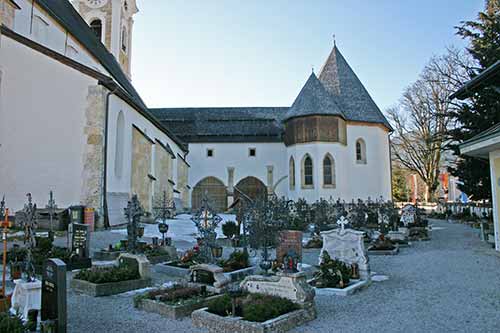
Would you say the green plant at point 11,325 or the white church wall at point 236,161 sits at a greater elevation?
the white church wall at point 236,161

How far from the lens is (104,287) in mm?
7238

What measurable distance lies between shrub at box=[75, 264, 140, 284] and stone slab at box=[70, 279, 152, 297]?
13 cm

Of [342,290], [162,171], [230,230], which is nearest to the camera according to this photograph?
[342,290]

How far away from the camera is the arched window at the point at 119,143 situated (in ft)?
64.8

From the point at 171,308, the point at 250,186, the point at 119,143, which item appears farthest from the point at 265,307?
the point at 250,186

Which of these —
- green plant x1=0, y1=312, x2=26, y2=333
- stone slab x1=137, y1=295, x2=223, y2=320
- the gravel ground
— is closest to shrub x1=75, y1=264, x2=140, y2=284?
the gravel ground

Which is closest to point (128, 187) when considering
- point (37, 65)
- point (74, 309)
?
point (37, 65)

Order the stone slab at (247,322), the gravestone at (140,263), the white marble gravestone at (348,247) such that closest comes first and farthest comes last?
the stone slab at (247,322), the gravestone at (140,263), the white marble gravestone at (348,247)

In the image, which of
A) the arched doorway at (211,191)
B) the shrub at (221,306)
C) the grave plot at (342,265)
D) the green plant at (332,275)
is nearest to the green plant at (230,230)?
the grave plot at (342,265)

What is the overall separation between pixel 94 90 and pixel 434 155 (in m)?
31.0

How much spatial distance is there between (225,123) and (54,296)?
3423 centimetres

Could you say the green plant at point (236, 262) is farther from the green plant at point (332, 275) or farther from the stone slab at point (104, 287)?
the stone slab at point (104, 287)

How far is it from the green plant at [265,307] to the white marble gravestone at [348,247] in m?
3.34

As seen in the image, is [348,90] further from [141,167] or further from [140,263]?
[140,263]
